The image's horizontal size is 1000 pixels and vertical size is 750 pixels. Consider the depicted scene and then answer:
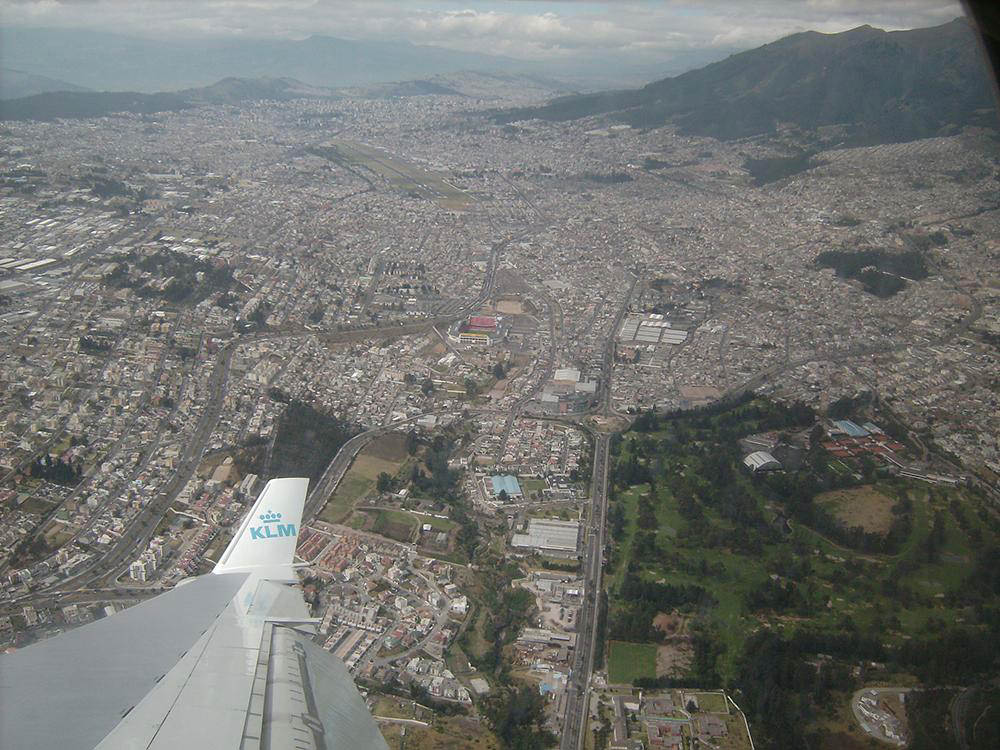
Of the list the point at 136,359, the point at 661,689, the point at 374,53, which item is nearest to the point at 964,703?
the point at 661,689

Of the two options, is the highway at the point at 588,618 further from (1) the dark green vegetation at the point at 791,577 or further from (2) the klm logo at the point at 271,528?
(2) the klm logo at the point at 271,528

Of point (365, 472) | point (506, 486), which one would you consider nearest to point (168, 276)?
point (365, 472)

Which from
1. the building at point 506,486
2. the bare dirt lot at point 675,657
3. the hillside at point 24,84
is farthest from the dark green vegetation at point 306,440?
the hillside at point 24,84

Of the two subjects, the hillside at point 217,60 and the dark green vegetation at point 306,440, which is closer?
the dark green vegetation at point 306,440

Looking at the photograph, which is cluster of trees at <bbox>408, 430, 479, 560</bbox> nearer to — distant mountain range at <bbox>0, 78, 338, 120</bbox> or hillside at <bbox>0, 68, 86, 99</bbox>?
distant mountain range at <bbox>0, 78, 338, 120</bbox>

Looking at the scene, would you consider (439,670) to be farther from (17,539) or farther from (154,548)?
(17,539)

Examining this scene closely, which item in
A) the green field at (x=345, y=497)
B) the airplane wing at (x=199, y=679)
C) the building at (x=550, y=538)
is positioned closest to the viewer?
the airplane wing at (x=199, y=679)

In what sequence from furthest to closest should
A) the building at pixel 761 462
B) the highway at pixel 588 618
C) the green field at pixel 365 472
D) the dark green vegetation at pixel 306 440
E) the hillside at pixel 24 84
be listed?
the hillside at pixel 24 84 < the building at pixel 761 462 < the dark green vegetation at pixel 306 440 < the green field at pixel 365 472 < the highway at pixel 588 618
